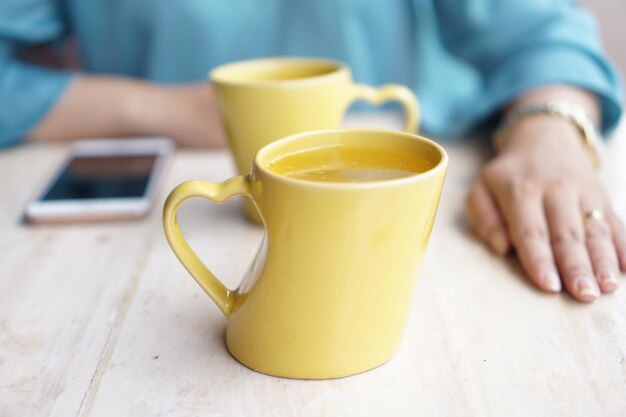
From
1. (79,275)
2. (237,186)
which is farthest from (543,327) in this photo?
(79,275)

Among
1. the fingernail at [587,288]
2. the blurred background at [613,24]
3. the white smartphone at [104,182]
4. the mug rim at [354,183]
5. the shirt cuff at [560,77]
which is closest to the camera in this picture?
the mug rim at [354,183]

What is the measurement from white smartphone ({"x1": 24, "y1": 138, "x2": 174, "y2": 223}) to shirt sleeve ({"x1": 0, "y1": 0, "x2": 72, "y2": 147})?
0.08 meters

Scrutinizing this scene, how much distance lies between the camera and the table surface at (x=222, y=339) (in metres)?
0.36

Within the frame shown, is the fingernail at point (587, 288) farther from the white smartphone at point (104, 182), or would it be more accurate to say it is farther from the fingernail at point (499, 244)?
the white smartphone at point (104, 182)

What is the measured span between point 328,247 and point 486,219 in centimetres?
26

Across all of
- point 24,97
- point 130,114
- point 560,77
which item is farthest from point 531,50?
point 24,97

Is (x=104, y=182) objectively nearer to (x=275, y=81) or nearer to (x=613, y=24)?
(x=275, y=81)

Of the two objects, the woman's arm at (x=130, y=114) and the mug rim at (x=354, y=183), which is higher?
the mug rim at (x=354, y=183)

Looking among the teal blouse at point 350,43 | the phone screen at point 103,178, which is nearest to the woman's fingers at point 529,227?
the teal blouse at point 350,43

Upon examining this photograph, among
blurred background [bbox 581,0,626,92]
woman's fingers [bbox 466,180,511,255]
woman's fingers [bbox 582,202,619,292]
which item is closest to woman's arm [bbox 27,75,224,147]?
woman's fingers [bbox 466,180,511,255]

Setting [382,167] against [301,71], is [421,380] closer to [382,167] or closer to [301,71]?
[382,167]

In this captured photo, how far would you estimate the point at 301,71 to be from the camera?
0.65m

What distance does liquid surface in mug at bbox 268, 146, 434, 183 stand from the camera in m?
0.37

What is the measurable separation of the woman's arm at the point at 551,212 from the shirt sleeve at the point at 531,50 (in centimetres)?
10
